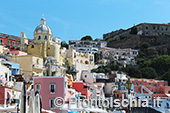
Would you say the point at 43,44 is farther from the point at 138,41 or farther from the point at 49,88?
the point at 138,41

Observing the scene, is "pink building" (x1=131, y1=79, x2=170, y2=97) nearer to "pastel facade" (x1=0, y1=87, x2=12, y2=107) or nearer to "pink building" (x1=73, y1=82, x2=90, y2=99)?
"pink building" (x1=73, y1=82, x2=90, y2=99)

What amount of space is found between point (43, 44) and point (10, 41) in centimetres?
1047

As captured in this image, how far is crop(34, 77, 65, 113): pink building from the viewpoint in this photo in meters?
28.4

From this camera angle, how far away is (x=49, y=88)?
28797 millimetres

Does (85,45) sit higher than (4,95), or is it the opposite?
(85,45)

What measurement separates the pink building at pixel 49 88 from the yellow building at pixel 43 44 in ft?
70.5

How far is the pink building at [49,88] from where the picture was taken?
28.4 meters

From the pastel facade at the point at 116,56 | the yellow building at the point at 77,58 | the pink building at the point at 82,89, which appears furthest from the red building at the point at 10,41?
the pastel facade at the point at 116,56

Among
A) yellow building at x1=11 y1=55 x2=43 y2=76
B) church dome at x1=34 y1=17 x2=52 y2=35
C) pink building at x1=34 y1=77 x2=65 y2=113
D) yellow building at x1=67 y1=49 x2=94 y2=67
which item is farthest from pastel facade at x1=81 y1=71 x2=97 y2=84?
pink building at x1=34 y1=77 x2=65 y2=113

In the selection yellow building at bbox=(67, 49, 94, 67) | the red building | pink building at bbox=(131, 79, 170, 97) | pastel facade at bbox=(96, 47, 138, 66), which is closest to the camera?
the red building

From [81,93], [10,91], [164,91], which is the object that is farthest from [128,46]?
[10,91]

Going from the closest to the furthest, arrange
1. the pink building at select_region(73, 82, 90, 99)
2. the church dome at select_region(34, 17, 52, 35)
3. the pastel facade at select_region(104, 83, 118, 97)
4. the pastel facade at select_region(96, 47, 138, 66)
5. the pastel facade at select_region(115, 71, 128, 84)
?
the pink building at select_region(73, 82, 90, 99) < the church dome at select_region(34, 17, 52, 35) < the pastel facade at select_region(104, 83, 118, 97) < the pastel facade at select_region(115, 71, 128, 84) < the pastel facade at select_region(96, 47, 138, 66)

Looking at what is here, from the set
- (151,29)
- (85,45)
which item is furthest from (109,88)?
(151,29)

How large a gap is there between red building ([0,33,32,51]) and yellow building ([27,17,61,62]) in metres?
6.49
